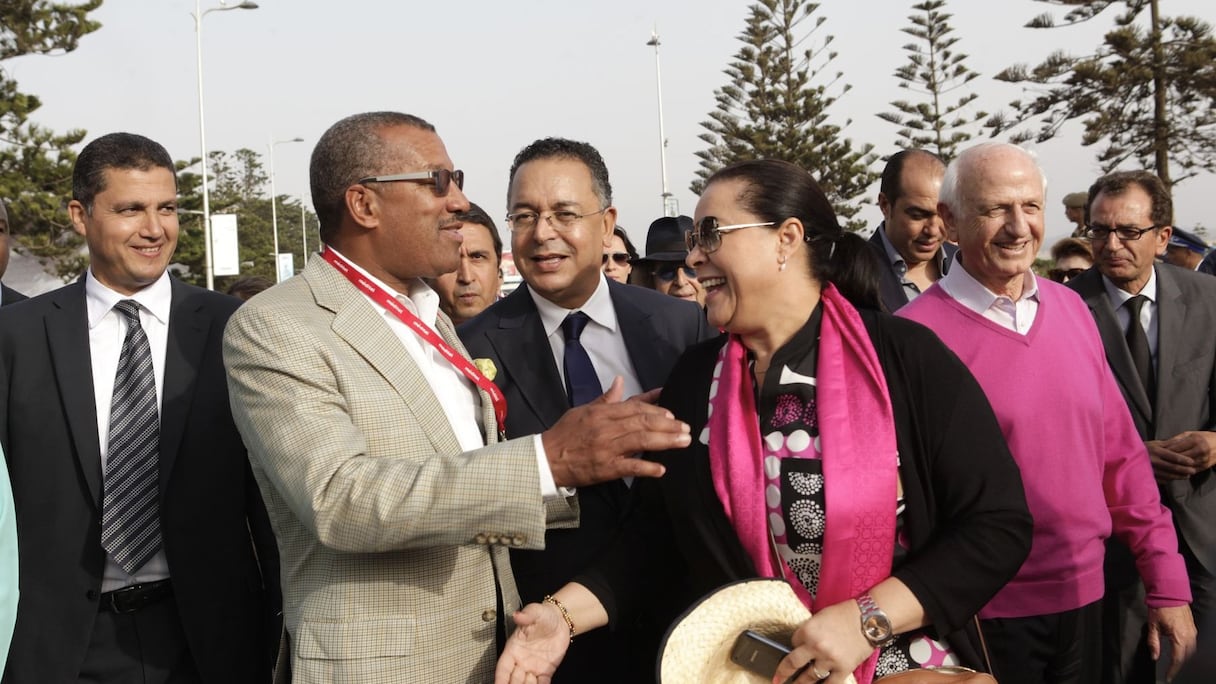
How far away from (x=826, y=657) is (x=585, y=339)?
5.69ft

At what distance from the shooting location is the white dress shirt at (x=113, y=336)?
356 centimetres

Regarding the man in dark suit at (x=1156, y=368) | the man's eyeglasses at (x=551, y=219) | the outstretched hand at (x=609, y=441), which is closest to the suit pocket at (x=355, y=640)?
the outstretched hand at (x=609, y=441)

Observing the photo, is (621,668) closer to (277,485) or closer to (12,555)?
(277,485)

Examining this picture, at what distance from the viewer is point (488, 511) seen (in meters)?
2.38

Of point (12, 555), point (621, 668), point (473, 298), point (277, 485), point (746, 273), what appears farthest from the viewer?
point (473, 298)

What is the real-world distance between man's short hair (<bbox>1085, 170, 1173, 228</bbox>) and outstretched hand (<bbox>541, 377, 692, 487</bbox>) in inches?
126

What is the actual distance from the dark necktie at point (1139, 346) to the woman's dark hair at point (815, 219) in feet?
6.69

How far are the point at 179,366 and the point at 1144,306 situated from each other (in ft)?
12.1

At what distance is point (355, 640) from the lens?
2598 millimetres

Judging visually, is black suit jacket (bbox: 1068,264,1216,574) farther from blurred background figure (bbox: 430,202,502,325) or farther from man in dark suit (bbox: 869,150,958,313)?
blurred background figure (bbox: 430,202,502,325)

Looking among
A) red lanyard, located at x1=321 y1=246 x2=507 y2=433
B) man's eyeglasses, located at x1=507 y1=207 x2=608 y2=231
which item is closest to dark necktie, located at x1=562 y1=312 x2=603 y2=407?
man's eyeglasses, located at x1=507 y1=207 x2=608 y2=231

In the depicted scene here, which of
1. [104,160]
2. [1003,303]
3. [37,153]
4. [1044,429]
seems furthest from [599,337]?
[37,153]

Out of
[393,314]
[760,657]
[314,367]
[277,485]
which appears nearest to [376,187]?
[393,314]

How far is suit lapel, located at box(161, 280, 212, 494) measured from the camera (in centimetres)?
356
